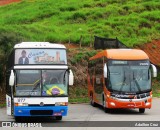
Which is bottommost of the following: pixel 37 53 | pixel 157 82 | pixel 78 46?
pixel 157 82

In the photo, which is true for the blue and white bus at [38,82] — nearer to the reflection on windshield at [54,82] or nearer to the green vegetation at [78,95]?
the reflection on windshield at [54,82]

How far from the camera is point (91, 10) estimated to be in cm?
5244

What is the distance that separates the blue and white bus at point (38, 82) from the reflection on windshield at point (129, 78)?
5.16 metres

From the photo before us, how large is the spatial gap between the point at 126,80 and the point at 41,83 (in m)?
6.43

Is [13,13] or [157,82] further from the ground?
[13,13]

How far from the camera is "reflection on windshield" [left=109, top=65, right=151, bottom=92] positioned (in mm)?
23297

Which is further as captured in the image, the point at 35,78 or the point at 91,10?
the point at 91,10

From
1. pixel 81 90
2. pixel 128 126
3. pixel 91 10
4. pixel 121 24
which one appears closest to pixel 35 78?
pixel 128 126

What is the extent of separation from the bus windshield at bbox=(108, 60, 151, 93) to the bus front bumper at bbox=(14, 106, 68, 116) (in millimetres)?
5687

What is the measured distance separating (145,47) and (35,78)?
1065 inches

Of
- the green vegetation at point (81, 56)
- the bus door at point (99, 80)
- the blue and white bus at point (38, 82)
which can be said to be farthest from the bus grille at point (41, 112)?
the green vegetation at point (81, 56)

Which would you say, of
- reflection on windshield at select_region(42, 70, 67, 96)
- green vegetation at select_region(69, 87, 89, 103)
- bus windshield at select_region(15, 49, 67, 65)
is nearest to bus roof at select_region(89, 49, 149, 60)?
bus windshield at select_region(15, 49, 67, 65)

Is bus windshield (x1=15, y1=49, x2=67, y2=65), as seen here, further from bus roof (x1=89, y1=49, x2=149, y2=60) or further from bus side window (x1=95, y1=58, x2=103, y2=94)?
bus side window (x1=95, y1=58, x2=103, y2=94)

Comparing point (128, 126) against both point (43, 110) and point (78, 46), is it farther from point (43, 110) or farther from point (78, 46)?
point (78, 46)
